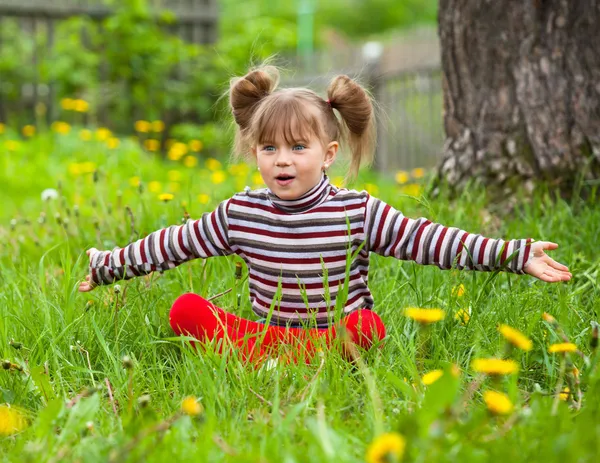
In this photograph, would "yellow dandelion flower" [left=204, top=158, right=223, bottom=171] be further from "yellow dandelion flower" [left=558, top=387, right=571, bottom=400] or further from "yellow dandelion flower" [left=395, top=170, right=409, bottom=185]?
"yellow dandelion flower" [left=558, top=387, right=571, bottom=400]

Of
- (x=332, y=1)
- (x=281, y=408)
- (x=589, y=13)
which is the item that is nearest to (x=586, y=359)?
(x=281, y=408)

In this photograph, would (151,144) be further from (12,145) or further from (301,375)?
(301,375)

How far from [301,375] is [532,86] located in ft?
6.56

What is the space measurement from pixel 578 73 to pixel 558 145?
31 cm

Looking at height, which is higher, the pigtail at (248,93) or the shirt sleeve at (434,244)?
the pigtail at (248,93)

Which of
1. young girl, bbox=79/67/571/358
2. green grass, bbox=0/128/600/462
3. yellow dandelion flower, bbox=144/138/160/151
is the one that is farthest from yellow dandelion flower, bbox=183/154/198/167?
young girl, bbox=79/67/571/358

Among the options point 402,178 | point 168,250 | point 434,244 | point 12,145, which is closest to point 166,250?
point 168,250

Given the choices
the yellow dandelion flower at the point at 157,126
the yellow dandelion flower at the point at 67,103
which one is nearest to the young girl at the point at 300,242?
the yellow dandelion flower at the point at 157,126

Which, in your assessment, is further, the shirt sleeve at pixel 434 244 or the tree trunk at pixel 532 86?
the tree trunk at pixel 532 86

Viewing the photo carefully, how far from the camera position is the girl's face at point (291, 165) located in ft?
7.20

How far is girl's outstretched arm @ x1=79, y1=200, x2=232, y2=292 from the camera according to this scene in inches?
92.1

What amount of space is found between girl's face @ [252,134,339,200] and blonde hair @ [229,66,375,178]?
2cm

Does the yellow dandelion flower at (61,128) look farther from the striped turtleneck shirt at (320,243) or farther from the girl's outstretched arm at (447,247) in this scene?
the girl's outstretched arm at (447,247)

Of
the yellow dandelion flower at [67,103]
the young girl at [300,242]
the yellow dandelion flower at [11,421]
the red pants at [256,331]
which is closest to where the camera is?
the yellow dandelion flower at [11,421]
